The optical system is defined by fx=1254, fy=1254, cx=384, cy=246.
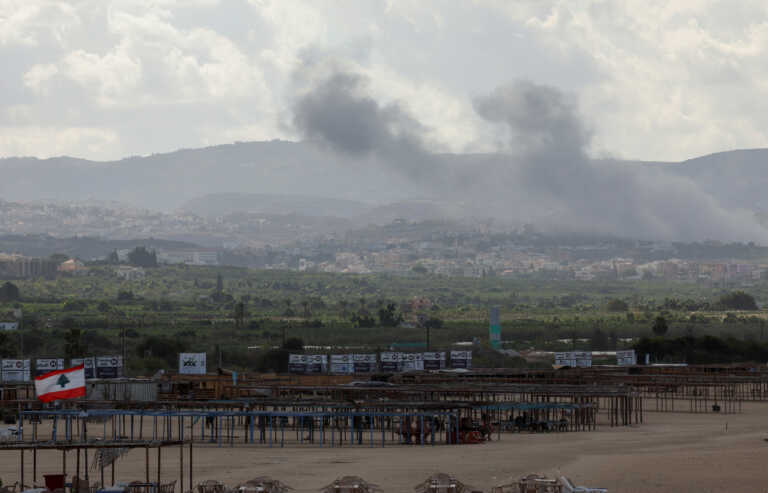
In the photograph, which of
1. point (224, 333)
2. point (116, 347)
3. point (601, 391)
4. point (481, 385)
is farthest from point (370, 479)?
point (224, 333)

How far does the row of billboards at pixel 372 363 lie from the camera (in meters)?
92.4

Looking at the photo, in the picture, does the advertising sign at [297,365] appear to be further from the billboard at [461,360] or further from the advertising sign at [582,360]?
the advertising sign at [582,360]

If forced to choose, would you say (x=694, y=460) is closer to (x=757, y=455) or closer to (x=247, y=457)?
(x=757, y=455)

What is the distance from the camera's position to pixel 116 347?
121 metres

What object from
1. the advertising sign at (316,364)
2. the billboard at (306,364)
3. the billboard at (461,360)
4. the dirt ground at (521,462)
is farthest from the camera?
the billboard at (461,360)

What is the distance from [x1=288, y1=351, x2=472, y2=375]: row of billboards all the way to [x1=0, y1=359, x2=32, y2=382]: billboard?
19.4m

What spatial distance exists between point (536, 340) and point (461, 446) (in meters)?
95.9

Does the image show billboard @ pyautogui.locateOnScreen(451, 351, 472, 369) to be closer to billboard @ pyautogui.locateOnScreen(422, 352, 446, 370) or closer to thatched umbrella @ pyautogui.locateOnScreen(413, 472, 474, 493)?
billboard @ pyautogui.locateOnScreen(422, 352, 446, 370)

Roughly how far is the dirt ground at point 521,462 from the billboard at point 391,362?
3260 centimetres

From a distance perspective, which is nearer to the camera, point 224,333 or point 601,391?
point 601,391

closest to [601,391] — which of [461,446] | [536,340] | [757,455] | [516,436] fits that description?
[516,436]

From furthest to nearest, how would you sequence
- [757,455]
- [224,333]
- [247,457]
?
[224,333] → [247,457] → [757,455]

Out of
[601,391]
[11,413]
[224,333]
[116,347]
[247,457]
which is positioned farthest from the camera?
[224,333]

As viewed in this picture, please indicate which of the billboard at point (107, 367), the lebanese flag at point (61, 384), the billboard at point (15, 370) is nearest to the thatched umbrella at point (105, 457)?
the lebanese flag at point (61, 384)
